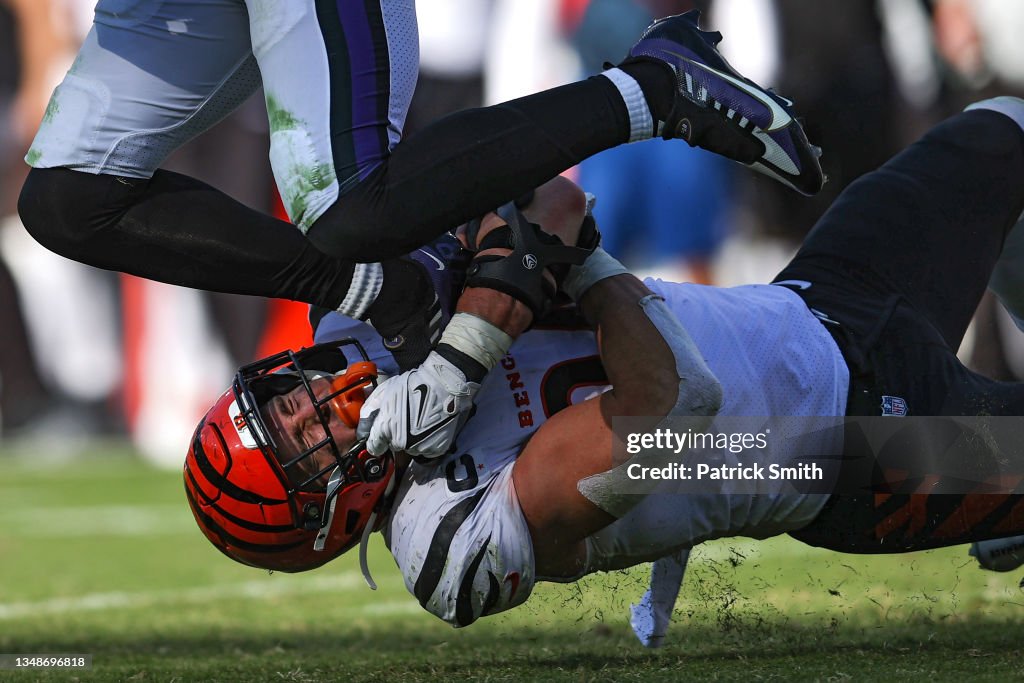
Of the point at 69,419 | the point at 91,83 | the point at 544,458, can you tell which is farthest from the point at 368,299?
the point at 69,419

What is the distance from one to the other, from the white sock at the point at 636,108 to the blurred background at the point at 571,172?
8.11 feet

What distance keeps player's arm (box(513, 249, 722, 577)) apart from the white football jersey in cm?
6

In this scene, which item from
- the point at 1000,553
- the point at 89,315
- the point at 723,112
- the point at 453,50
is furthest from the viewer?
the point at 89,315

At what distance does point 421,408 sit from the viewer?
2.24m

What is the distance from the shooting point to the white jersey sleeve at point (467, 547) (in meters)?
2.26

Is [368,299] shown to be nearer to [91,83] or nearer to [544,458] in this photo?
[544,458]

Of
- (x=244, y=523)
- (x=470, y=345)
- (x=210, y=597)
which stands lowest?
(x=210, y=597)

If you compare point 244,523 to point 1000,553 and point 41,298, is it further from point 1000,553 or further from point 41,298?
point 41,298

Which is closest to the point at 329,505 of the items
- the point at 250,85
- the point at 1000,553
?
the point at 250,85

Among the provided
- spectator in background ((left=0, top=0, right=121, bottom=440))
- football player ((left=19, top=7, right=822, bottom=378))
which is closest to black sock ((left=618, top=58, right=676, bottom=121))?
football player ((left=19, top=7, right=822, bottom=378))

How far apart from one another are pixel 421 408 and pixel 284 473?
0.35 metres

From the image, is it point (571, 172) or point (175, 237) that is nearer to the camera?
point (175, 237)

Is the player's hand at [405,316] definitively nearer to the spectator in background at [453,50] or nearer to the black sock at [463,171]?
the black sock at [463,171]

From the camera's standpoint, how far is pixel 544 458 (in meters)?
2.30
